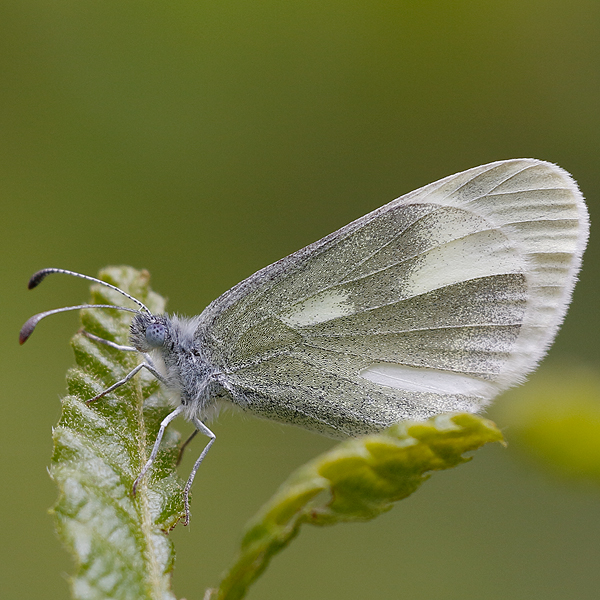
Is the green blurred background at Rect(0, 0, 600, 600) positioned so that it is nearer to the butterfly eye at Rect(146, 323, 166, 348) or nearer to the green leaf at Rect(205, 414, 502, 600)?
the butterfly eye at Rect(146, 323, 166, 348)

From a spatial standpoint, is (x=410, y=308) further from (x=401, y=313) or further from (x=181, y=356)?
(x=181, y=356)

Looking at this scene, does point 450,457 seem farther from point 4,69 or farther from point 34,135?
point 4,69

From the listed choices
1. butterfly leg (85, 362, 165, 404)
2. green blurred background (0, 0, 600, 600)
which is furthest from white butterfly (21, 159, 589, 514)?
green blurred background (0, 0, 600, 600)

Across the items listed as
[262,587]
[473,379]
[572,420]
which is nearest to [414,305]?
[473,379]

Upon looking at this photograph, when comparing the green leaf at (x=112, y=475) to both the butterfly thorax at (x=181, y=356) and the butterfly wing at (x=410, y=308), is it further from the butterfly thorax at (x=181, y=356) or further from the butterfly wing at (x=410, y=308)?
the butterfly wing at (x=410, y=308)

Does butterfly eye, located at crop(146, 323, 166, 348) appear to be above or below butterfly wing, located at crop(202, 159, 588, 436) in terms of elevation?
above

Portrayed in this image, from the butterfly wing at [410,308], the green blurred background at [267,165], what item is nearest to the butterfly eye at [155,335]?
the butterfly wing at [410,308]

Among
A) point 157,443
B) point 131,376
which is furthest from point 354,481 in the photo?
point 131,376
